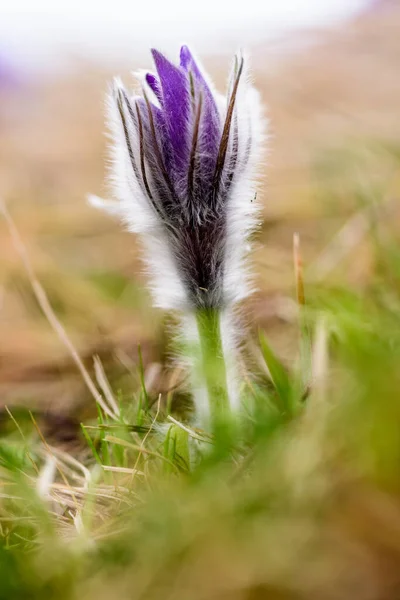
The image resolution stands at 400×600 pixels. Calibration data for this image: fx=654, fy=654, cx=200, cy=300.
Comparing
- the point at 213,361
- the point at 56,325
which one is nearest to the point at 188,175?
the point at 213,361

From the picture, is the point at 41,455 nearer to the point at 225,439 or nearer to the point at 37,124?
the point at 225,439

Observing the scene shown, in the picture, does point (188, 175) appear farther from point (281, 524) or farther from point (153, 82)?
point (281, 524)

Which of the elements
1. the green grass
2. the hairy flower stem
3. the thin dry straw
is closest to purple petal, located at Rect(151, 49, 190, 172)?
the hairy flower stem

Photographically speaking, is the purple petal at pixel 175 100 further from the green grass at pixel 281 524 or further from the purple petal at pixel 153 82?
the green grass at pixel 281 524

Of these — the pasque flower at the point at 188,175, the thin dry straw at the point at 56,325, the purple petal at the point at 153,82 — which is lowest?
the thin dry straw at the point at 56,325

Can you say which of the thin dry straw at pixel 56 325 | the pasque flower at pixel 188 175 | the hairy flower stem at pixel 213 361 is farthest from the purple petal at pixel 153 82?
the thin dry straw at pixel 56 325
